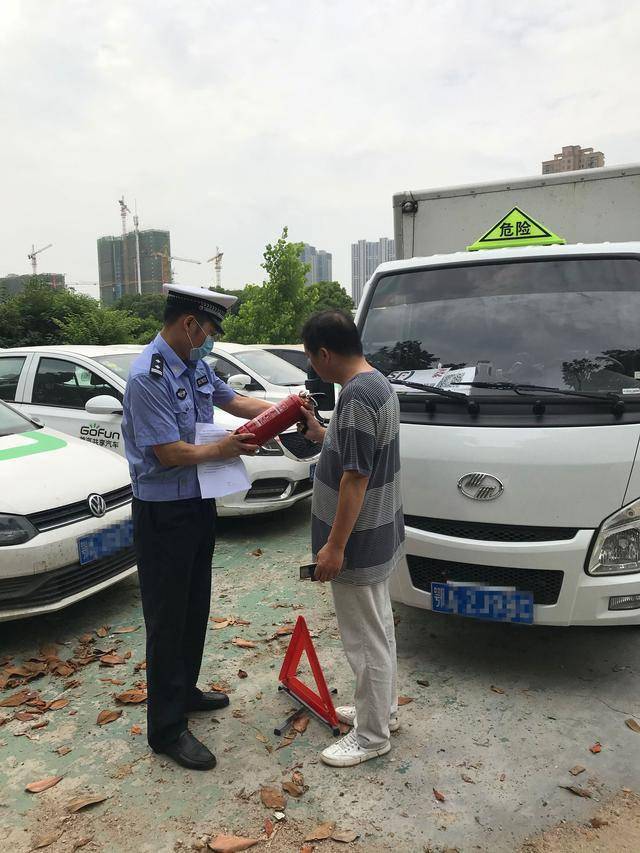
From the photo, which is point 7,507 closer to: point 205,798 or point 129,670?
point 129,670

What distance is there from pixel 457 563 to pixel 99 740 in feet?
6.09

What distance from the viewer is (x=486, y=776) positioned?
2.64 metres

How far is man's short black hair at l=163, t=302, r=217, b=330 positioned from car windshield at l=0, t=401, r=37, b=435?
259 cm

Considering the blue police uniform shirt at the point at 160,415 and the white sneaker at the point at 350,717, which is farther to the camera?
the white sneaker at the point at 350,717

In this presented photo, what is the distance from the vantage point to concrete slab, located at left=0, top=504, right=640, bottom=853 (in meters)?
2.40

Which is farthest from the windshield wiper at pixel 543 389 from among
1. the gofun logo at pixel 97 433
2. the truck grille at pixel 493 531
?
the gofun logo at pixel 97 433

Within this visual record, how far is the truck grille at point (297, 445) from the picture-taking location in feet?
19.0

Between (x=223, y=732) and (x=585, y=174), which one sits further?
(x=585, y=174)

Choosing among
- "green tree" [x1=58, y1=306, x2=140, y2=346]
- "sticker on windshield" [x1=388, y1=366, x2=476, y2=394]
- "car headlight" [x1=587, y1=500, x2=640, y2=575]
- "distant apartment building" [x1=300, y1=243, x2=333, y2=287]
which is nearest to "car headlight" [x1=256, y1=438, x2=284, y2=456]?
"sticker on windshield" [x1=388, y1=366, x2=476, y2=394]

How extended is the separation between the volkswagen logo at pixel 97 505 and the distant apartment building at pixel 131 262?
2853 inches

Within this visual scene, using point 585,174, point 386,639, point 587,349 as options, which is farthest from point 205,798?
point 585,174

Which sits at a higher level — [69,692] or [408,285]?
[408,285]

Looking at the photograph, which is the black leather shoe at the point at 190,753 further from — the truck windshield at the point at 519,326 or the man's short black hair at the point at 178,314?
the truck windshield at the point at 519,326

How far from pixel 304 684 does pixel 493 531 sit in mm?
1260
